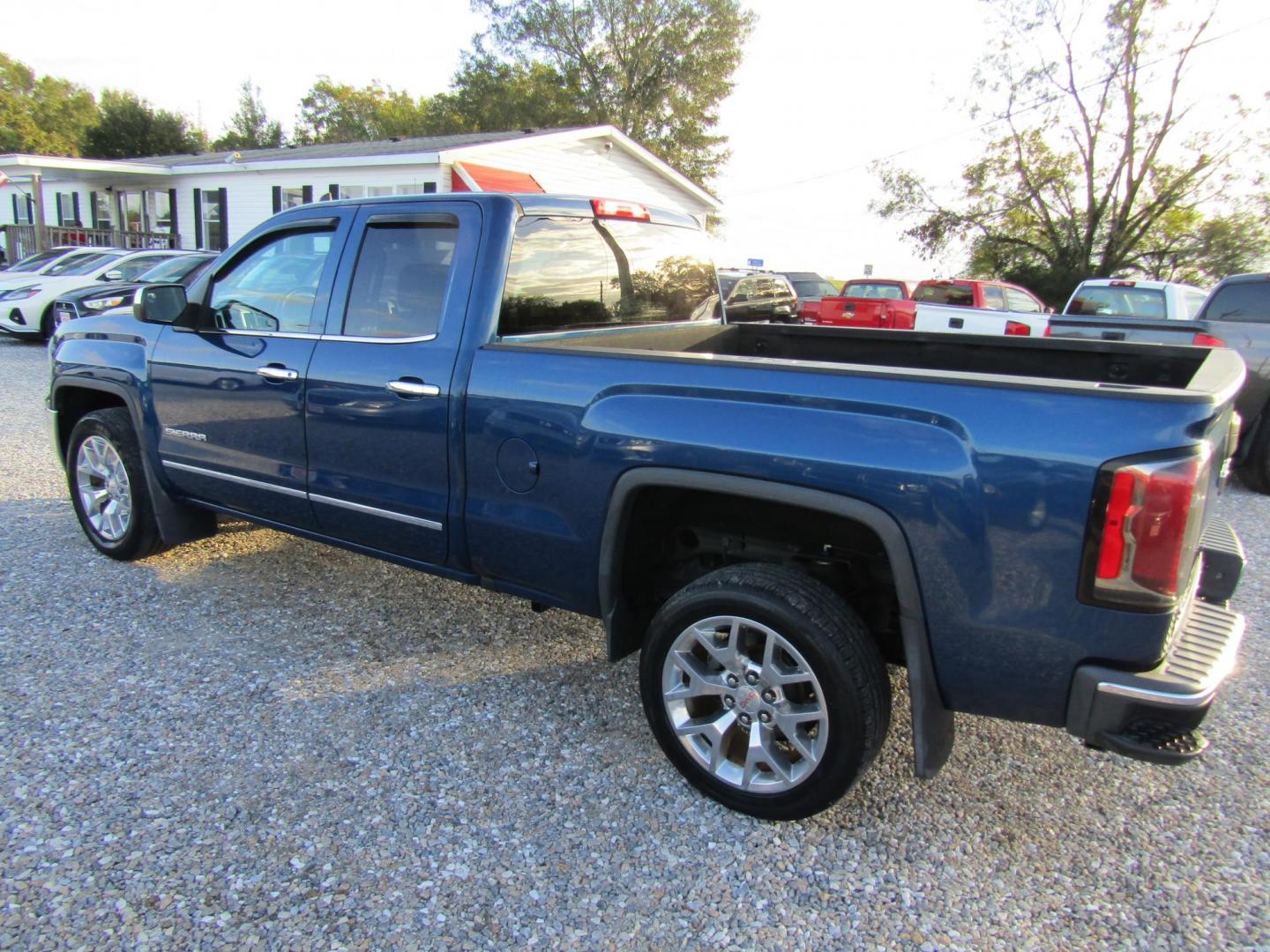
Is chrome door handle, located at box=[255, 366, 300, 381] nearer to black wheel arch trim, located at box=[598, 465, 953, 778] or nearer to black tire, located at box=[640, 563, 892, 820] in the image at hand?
black wheel arch trim, located at box=[598, 465, 953, 778]

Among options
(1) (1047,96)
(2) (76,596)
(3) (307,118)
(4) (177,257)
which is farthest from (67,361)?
(3) (307,118)

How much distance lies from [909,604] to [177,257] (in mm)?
14436

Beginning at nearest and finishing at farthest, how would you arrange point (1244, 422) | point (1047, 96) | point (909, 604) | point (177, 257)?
point (909, 604)
point (1244, 422)
point (177, 257)
point (1047, 96)

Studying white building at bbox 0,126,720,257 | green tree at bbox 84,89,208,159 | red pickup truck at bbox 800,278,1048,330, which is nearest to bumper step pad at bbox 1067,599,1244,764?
red pickup truck at bbox 800,278,1048,330

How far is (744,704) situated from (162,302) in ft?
10.7

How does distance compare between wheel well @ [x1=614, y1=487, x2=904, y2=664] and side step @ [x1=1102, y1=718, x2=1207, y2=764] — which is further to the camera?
wheel well @ [x1=614, y1=487, x2=904, y2=664]

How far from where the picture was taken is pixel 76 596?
411 cm

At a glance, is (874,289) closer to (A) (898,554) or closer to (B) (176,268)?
(B) (176,268)

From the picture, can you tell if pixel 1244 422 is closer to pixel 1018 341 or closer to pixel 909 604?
pixel 1018 341

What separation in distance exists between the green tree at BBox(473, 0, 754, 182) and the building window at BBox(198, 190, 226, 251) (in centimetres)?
2096

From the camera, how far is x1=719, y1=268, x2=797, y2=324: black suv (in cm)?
1463

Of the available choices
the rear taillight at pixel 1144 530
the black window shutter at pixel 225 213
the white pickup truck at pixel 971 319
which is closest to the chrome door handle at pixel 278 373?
the rear taillight at pixel 1144 530

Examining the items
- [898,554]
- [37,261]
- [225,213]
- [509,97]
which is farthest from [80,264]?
[509,97]

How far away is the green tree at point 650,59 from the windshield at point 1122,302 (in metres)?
32.2
